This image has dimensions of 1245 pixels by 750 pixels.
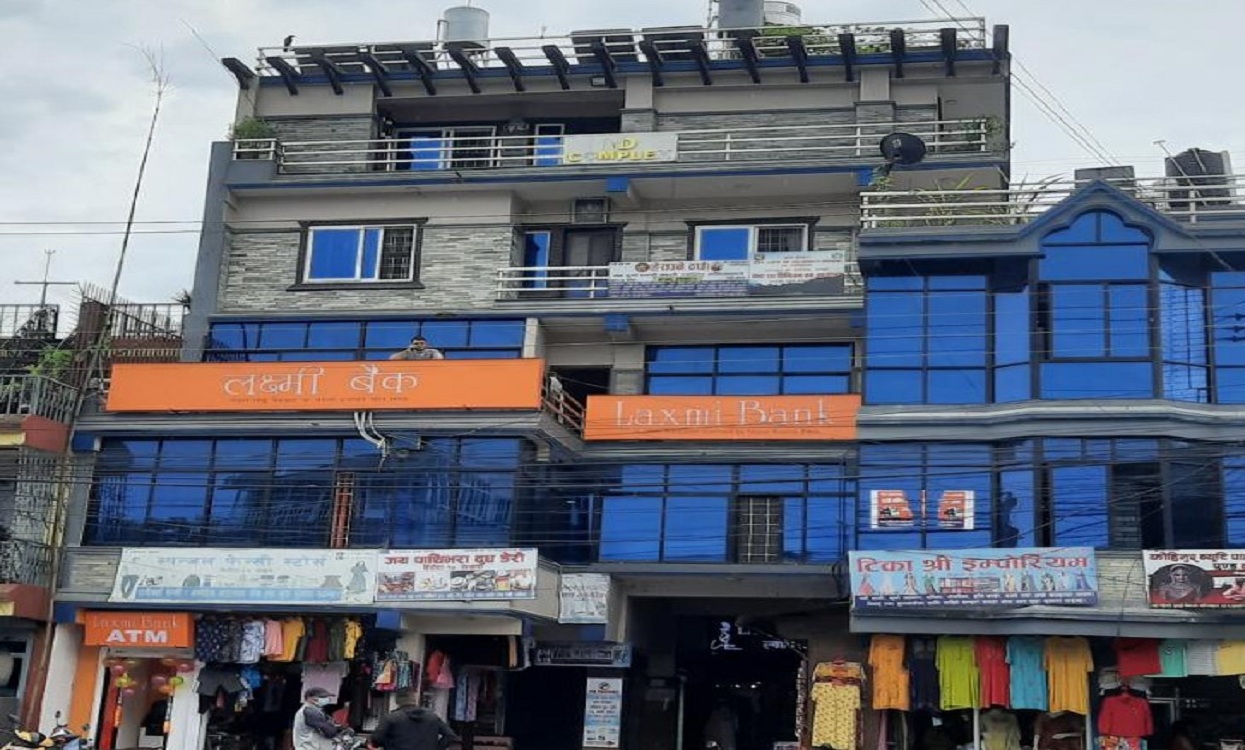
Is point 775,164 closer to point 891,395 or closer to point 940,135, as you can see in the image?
point 940,135

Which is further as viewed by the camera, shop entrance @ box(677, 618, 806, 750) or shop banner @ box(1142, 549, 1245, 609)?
shop entrance @ box(677, 618, 806, 750)

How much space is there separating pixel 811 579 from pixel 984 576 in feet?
15.3

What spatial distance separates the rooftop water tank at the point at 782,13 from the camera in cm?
3850

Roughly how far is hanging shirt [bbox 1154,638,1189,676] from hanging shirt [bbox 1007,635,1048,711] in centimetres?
193

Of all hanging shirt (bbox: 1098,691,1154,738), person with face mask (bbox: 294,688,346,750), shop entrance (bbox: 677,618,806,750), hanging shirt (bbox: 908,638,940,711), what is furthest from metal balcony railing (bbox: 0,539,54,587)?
hanging shirt (bbox: 1098,691,1154,738)

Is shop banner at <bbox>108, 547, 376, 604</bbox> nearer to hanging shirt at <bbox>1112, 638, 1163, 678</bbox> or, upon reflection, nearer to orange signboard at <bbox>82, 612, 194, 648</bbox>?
orange signboard at <bbox>82, 612, 194, 648</bbox>

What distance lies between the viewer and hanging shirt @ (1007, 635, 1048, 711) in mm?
26141

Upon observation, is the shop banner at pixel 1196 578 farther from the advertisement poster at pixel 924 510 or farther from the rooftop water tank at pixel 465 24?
the rooftop water tank at pixel 465 24

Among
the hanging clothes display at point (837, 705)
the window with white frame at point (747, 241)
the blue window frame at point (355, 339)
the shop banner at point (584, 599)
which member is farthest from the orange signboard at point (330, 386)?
the hanging clothes display at point (837, 705)

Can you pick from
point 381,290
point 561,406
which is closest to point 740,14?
point 381,290

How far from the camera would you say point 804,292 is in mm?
31500

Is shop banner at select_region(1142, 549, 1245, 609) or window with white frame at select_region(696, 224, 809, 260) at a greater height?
window with white frame at select_region(696, 224, 809, 260)

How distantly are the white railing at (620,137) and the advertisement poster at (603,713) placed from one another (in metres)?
11.3

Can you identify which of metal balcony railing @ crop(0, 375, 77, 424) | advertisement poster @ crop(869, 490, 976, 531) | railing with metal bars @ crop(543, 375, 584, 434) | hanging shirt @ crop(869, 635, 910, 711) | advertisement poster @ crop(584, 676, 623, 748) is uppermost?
railing with metal bars @ crop(543, 375, 584, 434)
